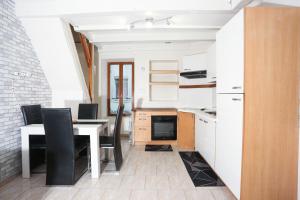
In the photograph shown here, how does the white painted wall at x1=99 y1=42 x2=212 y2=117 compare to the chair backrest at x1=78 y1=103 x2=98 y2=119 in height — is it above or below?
above

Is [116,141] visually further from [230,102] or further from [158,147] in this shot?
[230,102]

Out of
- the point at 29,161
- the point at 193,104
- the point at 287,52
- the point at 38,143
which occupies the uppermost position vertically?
the point at 287,52

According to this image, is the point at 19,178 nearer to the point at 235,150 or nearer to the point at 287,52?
the point at 235,150

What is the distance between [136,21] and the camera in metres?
2.94

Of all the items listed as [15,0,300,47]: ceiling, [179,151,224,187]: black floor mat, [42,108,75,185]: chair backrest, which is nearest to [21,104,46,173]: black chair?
[42,108,75,185]: chair backrest

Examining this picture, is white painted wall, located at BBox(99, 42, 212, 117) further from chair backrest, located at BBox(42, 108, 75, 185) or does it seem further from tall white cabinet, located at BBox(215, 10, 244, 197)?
chair backrest, located at BBox(42, 108, 75, 185)

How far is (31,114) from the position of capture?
2.71 m

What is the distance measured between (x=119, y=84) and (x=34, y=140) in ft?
9.29

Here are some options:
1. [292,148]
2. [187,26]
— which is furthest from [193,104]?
[292,148]

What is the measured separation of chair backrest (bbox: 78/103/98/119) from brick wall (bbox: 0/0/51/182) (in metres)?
0.81

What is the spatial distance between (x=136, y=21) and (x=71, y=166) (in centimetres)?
242

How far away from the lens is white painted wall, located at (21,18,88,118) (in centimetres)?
284

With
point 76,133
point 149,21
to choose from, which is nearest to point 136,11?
point 149,21

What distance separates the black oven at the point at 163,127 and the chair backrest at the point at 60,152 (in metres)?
2.17
